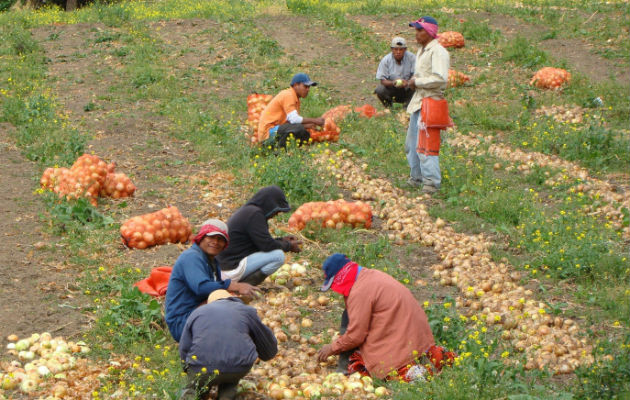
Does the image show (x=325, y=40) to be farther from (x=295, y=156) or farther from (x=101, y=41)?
(x=295, y=156)

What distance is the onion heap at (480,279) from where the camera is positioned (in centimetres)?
539

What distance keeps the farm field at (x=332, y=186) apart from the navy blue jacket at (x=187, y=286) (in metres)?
0.31

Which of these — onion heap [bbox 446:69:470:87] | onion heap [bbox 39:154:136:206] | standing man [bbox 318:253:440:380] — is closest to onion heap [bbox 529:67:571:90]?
onion heap [bbox 446:69:470:87]

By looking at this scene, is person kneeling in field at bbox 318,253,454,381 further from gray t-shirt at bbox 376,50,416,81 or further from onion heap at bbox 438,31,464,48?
onion heap at bbox 438,31,464,48

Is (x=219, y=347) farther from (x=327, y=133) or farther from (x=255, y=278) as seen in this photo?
(x=327, y=133)

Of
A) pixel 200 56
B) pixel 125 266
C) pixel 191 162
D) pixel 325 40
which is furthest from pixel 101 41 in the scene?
pixel 125 266

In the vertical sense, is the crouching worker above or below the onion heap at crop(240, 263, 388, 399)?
above

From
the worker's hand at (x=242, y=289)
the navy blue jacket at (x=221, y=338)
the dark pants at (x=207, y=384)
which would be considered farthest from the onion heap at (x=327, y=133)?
A: the dark pants at (x=207, y=384)

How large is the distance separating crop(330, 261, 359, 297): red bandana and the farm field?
0.62 meters

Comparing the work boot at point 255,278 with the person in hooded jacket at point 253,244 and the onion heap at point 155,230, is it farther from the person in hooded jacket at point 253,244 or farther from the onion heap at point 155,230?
the onion heap at point 155,230

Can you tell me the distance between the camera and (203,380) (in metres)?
4.62

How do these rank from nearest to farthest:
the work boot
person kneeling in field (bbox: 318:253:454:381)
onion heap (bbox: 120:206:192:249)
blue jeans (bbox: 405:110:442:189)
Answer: person kneeling in field (bbox: 318:253:454:381) → the work boot → onion heap (bbox: 120:206:192:249) → blue jeans (bbox: 405:110:442:189)

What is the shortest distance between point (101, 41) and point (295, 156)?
857 cm

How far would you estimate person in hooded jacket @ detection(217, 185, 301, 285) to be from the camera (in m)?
6.53
